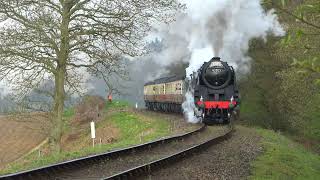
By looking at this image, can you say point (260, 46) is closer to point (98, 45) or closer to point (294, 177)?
point (98, 45)

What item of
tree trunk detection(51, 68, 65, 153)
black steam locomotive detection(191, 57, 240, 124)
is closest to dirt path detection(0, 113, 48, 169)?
tree trunk detection(51, 68, 65, 153)

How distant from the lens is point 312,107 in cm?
2100

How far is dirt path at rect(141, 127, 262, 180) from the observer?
10.2 meters

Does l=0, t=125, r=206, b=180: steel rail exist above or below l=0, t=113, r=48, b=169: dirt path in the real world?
above

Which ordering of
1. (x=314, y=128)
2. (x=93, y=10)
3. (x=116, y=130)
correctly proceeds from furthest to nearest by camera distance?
(x=116, y=130) → (x=314, y=128) → (x=93, y=10)

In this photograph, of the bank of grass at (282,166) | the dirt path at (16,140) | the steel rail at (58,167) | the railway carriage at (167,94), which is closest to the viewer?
the steel rail at (58,167)

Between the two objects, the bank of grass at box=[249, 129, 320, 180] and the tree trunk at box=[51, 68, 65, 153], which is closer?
the bank of grass at box=[249, 129, 320, 180]

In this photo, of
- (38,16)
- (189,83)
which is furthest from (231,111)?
(38,16)

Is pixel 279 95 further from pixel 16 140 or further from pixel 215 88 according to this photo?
pixel 16 140

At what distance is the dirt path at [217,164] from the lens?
10.2 metres

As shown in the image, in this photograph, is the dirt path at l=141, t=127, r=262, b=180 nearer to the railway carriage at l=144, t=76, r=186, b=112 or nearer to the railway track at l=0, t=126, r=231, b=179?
the railway track at l=0, t=126, r=231, b=179

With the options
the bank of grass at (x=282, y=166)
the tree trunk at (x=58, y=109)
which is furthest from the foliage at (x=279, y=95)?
the tree trunk at (x=58, y=109)

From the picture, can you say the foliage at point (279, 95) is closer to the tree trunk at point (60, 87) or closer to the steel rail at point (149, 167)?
the steel rail at point (149, 167)

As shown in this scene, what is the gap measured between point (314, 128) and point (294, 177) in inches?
440
